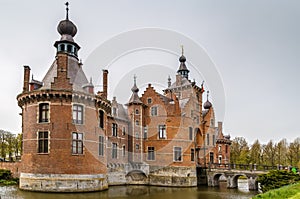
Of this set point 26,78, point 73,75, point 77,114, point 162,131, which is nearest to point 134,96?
point 162,131

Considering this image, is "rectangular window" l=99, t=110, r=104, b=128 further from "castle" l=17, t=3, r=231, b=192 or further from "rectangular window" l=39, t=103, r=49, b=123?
"rectangular window" l=39, t=103, r=49, b=123

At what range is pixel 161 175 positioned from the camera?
3256cm

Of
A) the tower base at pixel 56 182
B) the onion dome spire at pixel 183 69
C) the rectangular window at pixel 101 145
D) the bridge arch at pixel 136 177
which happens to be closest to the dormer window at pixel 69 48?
the rectangular window at pixel 101 145

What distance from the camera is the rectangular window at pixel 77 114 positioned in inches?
947

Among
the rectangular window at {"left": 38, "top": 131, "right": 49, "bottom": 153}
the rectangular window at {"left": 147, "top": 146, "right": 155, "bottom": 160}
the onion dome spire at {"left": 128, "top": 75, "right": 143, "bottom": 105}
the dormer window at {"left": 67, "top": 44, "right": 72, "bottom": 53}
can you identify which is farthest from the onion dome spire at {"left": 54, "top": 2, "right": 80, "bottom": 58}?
the rectangular window at {"left": 147, "top": 146, "right": 155, "bottom": 160}

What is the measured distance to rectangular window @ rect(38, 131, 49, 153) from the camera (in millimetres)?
23234

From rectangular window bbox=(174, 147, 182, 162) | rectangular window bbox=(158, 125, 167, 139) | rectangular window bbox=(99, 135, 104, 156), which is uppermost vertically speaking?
rectangular window bbox=(158, 125, 167, 139)

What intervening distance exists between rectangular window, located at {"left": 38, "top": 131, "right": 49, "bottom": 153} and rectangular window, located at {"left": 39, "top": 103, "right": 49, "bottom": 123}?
109cm

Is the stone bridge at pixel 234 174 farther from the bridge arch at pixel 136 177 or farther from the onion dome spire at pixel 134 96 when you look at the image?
the onion dome spire at pixel 134 96

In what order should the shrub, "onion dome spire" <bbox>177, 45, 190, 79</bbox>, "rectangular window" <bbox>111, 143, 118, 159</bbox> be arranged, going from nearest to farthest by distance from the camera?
the shrub → "rectangular window" <bbox>111, 143, 118, 159</bbox> → "onion dome spire" <bbox>177, 45, 190, 79</bbox>

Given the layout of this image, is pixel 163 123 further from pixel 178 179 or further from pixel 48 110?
pixel 48 110

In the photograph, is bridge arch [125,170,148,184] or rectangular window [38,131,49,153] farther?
bridge arch [125,170,148,184]

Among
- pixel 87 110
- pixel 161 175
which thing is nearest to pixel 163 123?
pixel 161 175

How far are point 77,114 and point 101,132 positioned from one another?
331 centimetres
